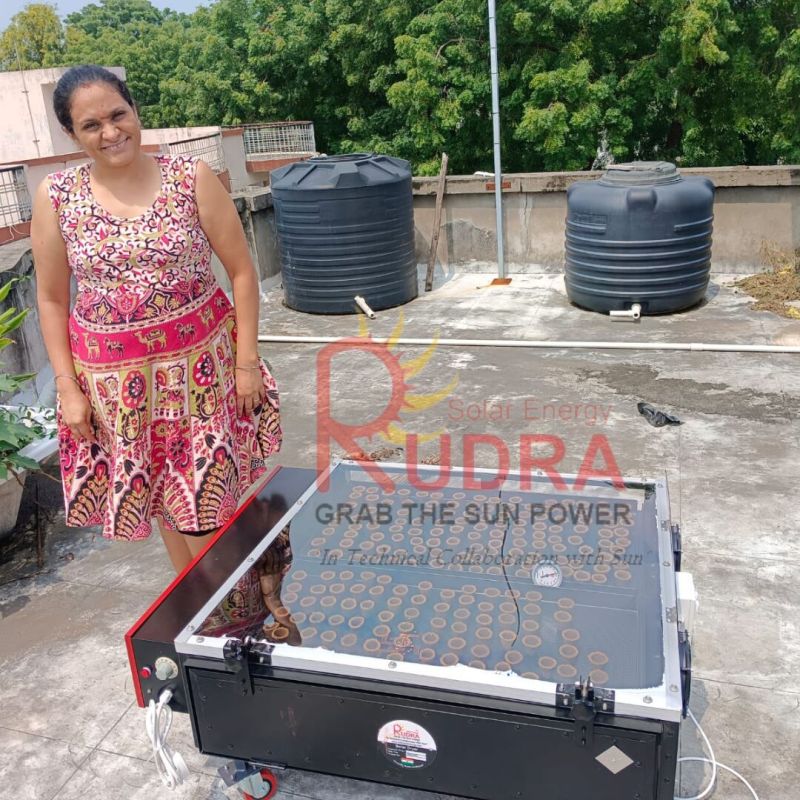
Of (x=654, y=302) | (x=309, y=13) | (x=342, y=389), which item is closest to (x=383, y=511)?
(x=342, y=389)

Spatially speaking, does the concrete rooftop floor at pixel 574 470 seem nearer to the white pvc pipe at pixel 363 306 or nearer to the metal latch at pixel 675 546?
the white pvc pipe at pixel 363 306

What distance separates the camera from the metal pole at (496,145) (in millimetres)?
7496

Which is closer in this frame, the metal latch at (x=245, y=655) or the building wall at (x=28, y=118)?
the metal latch at (x=245, y=655)

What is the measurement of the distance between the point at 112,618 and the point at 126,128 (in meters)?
1.88

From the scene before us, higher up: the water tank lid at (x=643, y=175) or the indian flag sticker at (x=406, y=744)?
the water tank lid at (x=643, y=175)

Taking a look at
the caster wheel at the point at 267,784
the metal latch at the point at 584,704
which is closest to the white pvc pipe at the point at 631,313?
the caster wheel at the point at 267,784

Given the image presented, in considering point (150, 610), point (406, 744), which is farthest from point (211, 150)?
point (406, 744)

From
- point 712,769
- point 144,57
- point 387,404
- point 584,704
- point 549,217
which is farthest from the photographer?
point 144,57

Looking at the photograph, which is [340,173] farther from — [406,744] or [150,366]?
[406,744]

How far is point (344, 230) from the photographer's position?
24.2ft

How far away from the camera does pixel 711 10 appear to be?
11.7 metres

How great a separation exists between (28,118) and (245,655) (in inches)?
1274

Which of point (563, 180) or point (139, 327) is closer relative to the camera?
point (139, 327)

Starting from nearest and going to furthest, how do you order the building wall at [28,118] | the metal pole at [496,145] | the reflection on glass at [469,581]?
1. the reflection on glass at [469,581]
2. the metal pole at [496,145]
3. the building wall at [28,118]
